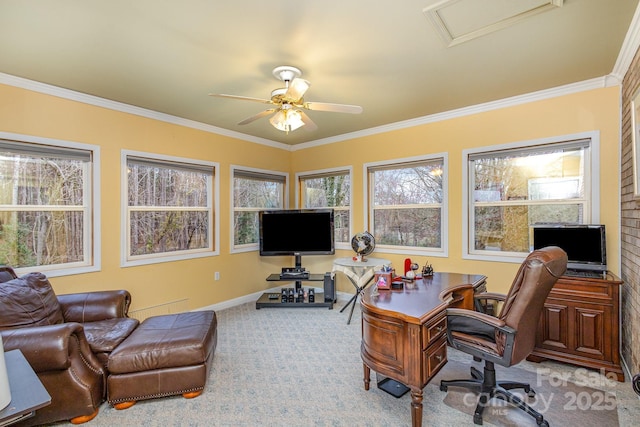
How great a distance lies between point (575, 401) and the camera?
2.20 m

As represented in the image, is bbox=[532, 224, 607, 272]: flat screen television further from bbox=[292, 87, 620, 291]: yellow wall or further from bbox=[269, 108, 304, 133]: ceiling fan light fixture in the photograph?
bbox=[269, 108, 304, 133]: ceiling fan light fixture

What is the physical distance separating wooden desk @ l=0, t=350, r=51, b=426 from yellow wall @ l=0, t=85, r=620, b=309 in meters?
2.00

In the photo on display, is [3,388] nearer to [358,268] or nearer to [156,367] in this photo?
[156,367]

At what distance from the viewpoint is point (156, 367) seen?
219 cm

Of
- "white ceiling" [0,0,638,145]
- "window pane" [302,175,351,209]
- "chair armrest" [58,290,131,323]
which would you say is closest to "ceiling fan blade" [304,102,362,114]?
"white ceiling" [0,0,638,145]

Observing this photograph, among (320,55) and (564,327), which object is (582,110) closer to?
(564,327)

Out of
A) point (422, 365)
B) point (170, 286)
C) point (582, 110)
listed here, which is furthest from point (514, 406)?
point (170, 286)

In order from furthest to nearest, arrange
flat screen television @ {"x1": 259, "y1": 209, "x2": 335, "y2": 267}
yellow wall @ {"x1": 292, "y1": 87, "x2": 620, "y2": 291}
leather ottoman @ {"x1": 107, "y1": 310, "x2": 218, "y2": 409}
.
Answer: flat screen television @ {"x1": 259, "y1": 209, "x2": 335, "y2": 267}, yellow wall @ {"x1": 292, "y1": 87, "x2": 620, "y2": 291}, leather ottoman @ {"x1": 107, "y1": 310, "x2": 218, "y2": 409}

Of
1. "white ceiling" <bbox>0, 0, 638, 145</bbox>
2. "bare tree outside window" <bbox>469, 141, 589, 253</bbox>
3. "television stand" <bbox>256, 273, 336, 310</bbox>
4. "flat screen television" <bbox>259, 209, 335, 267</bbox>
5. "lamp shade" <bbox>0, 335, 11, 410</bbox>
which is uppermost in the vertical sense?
"white ceiling" <bbox>0, 0, 638, 145</bbox>

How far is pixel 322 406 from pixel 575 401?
70.6 inches

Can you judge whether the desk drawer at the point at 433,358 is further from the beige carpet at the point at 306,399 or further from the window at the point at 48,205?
the window at the point at 48,205

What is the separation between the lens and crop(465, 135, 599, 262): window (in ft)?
9.96

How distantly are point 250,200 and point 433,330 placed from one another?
3603mm

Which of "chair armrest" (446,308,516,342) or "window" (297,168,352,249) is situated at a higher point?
"window" (297,168,352,249)
